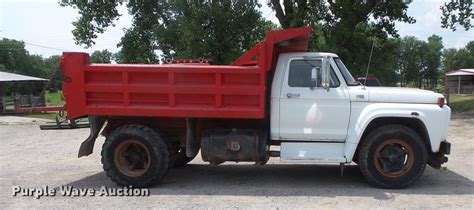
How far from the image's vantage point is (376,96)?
7582 millimetres

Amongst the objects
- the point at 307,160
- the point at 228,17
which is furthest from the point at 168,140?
the point at 228,17

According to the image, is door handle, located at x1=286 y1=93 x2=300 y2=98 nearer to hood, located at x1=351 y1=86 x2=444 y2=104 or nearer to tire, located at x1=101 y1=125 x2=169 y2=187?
hood, located at x1=351 y1=86 x2=444 y2=104

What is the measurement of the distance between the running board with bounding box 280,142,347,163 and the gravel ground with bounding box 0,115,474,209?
1.48 feet

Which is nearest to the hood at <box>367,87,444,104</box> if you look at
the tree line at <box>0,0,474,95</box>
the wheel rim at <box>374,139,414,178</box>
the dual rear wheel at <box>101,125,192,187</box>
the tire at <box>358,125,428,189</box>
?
the tire at <box>358,125,428,189</box>

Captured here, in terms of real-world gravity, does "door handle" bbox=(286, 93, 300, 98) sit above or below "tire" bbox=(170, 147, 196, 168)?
above

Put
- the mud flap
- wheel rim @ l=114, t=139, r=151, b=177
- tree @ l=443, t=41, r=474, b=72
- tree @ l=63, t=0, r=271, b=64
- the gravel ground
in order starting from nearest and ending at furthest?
the gravel ground, wheel rim @ l=114, t=139, r=151, b=177, the mud flap, tree @ l=63, t=0, r=271, b=64, tree @ l=443, t=41, r=474, b=72

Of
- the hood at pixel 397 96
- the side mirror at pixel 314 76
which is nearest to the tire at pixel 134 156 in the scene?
the side mirror at pixel 314 76

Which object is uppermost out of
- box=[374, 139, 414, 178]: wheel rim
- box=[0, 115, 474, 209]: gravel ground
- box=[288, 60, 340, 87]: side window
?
box=[288, 60, 340, 87]: side window

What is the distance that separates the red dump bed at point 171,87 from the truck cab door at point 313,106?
0.44 m

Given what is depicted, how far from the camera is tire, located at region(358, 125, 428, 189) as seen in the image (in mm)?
7492

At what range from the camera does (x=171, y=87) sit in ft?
24.8

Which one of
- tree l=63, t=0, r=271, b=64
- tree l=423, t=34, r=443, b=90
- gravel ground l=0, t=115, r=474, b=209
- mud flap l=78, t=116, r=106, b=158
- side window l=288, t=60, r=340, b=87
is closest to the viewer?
gravel ground l=0, t=115, r=474, b=209

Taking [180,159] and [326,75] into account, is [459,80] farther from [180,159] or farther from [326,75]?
[326,75]

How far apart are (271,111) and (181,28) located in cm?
1610
